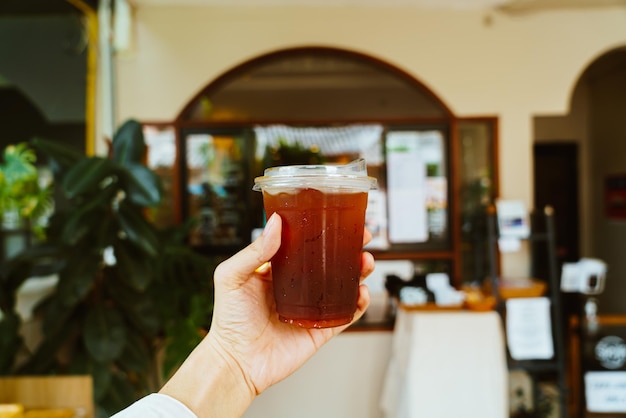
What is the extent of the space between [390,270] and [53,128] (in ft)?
8.08

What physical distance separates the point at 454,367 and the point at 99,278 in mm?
1958

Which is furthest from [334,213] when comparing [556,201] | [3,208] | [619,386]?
[556,201]

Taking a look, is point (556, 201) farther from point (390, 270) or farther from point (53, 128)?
point (53, 128)

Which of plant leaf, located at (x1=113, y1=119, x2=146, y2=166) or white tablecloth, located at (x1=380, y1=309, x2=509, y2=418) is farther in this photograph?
white tablecloth, located at (x1=380, y1=309, x2=509, y2=418)

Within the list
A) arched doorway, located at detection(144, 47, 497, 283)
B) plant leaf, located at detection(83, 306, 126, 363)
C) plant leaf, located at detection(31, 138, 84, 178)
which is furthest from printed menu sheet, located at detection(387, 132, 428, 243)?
Answer: plant leaf, located at detection(31, 138, 84, 178)

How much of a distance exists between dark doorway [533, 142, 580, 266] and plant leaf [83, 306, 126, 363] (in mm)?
4844

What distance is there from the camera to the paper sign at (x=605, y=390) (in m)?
3.24

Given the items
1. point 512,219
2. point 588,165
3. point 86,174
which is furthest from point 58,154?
point 588,165

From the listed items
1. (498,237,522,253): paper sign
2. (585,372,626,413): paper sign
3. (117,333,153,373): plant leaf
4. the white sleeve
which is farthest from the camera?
(498,237,522,253): paper sign

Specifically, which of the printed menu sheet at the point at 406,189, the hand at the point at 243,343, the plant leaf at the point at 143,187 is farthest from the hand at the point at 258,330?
the printed menu sheet at the point at 406,189

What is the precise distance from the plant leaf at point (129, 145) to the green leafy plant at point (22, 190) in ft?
2.80

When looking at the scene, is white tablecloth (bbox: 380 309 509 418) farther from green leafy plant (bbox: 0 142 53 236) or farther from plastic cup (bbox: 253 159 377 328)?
green leafy plant (bbox: 0 142 53 236)

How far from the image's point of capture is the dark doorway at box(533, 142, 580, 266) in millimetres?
5672

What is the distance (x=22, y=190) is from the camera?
280cm
